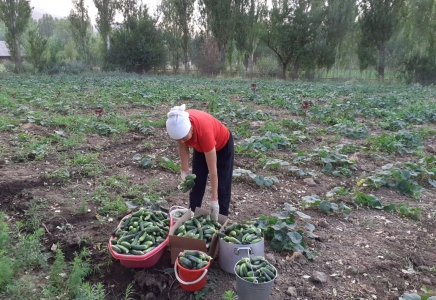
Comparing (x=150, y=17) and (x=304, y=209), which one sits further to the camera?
(x=150, y=17)

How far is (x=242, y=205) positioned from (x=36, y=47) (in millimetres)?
30277

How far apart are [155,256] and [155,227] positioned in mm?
282

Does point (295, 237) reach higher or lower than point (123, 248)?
lower

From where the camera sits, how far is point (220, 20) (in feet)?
101

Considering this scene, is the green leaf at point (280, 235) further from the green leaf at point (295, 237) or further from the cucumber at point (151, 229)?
the cucumber at point (151, 229)

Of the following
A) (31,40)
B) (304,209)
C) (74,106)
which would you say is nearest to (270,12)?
(31,40)

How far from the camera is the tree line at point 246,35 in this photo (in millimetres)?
27328

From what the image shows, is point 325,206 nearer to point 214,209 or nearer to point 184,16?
point 214,209

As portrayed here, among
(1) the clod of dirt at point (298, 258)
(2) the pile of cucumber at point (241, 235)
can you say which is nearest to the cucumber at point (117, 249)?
(2) the pile of cucumber at point (241, 235)

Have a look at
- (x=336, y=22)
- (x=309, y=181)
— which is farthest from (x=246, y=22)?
(x=309, y=181)

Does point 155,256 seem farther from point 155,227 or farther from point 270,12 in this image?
point 270,12

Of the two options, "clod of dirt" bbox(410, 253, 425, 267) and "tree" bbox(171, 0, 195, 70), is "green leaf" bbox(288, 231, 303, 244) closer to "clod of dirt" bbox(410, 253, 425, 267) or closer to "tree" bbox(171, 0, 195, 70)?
"clod of dirt" bbox(410, 253, 425, 267)

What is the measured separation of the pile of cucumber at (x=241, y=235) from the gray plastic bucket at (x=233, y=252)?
0.04 m

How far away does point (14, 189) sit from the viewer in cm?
431
